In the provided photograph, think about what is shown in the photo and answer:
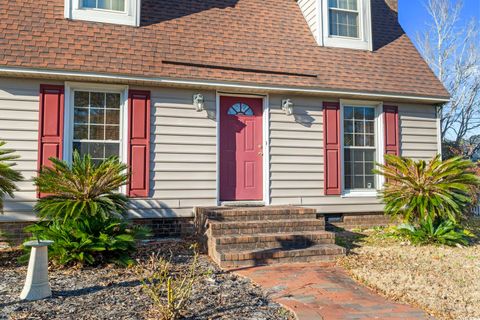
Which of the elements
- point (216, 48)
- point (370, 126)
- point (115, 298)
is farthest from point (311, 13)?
point (115, 298)

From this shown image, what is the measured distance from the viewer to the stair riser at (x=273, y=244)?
5084 mm

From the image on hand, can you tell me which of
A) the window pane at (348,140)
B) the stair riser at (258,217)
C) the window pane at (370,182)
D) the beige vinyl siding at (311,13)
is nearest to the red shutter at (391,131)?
the window pane at (370,182)

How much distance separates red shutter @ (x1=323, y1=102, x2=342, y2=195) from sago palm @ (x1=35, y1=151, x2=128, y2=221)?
399 cm

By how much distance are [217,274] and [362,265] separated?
188cm

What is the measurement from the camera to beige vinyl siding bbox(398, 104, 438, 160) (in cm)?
772

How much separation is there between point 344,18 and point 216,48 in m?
3.00

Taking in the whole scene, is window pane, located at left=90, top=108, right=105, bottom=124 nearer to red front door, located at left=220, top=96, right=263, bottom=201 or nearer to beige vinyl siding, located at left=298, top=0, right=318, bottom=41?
red front door, located at left=220, top=96, right=263, bottom=201

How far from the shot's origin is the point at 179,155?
21.3 ft

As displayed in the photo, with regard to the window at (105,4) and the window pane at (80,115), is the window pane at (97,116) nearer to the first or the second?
the window pane at (80,115)

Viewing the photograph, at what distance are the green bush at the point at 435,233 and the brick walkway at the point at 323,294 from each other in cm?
210

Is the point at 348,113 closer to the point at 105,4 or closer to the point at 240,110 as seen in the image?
the point at 240,110

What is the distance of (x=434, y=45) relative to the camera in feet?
53.6

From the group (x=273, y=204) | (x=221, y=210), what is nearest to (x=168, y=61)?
(x=221, y=210)

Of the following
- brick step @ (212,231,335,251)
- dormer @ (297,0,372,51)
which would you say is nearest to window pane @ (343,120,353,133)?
dormer @ (297,0,372,51)
